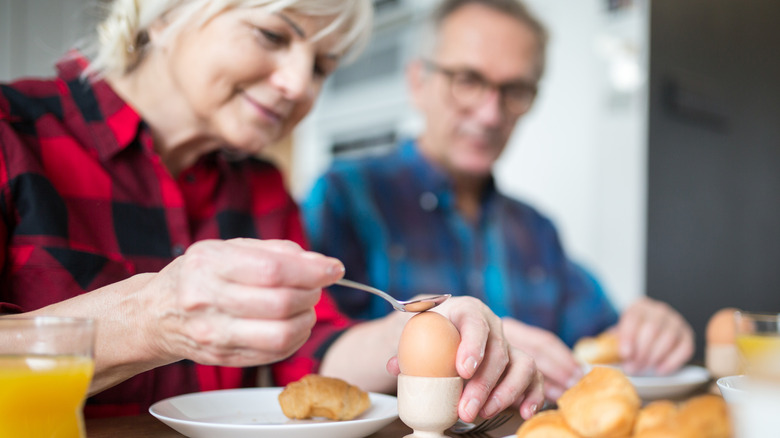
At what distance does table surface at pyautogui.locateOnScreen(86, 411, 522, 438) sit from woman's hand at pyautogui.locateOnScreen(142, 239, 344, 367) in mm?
137

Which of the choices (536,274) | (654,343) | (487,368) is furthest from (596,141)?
(487,368)

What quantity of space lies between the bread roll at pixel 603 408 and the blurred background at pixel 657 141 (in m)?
1.58

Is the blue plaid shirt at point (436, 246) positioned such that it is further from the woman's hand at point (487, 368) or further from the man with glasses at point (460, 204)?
the woman's hand at point (487, 368)

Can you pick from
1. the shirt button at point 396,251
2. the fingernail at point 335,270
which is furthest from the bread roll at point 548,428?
the shirt button at point 396,251

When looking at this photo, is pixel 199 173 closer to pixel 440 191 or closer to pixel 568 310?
pixel 440 191

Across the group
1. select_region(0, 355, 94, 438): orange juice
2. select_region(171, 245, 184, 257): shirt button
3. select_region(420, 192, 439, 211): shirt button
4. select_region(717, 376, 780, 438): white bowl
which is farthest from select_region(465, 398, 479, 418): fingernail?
select_region(420, 192, 439, 211): shirt button

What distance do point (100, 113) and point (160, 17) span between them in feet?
0.61

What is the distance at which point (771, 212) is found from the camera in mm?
2213

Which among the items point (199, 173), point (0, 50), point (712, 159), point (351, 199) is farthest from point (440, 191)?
point (0, 50)

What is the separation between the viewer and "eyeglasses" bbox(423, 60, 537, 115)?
72.7 inches

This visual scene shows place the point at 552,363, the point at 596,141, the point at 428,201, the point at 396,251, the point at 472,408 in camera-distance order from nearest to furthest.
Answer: the point at 472,408, the point at 552,363, the point at 396,251, the point at 428,201, the point at 596,141

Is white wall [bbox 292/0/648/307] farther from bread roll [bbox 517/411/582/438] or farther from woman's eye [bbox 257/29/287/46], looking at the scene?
bread roll [bbox 517/411/582/438]

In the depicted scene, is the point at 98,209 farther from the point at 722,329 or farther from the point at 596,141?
the point at 596,141

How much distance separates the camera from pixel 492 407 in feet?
2.36
